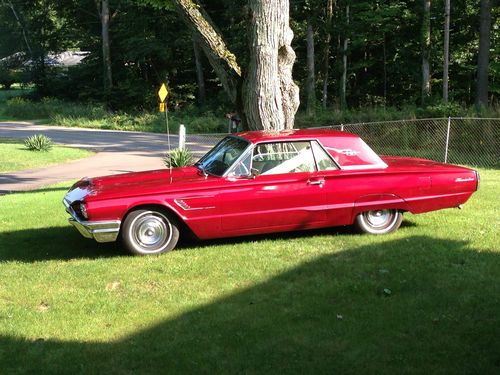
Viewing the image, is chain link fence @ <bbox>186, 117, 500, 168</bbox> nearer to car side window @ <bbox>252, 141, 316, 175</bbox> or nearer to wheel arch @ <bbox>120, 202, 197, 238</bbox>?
car side window @ <bbox>252, 141, 316, 175</bbox>

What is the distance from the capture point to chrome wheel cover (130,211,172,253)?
20.3 feet

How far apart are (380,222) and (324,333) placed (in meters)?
3.16

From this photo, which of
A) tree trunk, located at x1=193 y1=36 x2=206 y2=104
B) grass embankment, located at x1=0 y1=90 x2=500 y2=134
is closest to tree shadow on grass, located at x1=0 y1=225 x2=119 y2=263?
grass embankment, located at x1=0 y1=90 x2=500 y2=134

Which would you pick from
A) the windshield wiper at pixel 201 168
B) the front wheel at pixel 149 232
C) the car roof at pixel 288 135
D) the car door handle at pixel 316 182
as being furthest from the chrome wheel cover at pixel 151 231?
the car door handle at pixel 316 182

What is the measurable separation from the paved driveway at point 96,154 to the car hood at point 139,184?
23.7 ft

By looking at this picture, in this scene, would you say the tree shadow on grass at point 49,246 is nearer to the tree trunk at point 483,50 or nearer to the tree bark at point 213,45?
the tree bark at point 213,45

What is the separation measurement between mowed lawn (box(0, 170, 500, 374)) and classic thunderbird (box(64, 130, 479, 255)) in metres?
0.28

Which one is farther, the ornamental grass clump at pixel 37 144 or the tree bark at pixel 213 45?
the ornamental grass clump at pixel 37 144

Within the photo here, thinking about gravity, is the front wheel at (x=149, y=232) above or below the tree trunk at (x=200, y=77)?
below

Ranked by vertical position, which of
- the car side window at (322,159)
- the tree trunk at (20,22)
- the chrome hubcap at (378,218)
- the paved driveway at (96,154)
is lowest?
the paved driveway at (96,154)

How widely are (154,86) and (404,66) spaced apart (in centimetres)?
1998

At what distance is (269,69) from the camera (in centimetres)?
919

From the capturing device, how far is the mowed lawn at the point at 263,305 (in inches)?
145

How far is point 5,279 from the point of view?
5.57m
